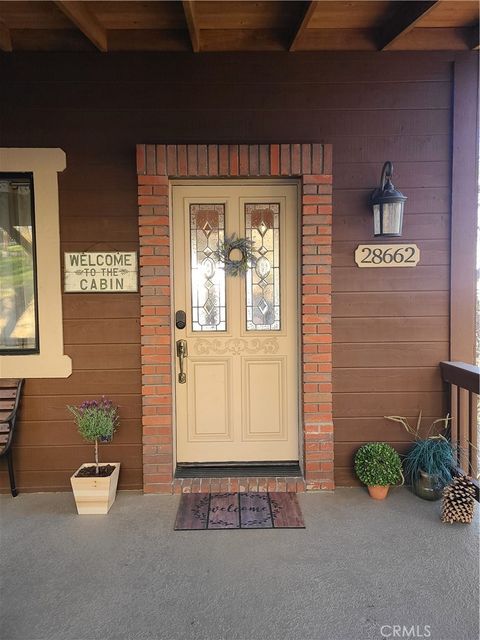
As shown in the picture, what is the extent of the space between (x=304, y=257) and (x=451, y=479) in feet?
5.56

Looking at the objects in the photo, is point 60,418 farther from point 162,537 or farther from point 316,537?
point 316,537

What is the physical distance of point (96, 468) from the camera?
9.18 ft

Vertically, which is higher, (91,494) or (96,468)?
(96,468)

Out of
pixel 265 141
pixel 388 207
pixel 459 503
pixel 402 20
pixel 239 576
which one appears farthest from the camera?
pixel 265 141

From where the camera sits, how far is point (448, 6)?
102 inches

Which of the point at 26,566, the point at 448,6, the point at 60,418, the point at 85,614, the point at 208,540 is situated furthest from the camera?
the point at 60,418

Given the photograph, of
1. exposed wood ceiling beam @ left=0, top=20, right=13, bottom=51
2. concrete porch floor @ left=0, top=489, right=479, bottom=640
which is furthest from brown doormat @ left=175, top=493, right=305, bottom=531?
exposed wood ceiling beam @ left=0, top=20, right=13, bottom=51

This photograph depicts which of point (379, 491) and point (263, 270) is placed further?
point (263, 270)

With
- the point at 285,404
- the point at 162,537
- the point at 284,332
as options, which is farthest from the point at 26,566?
the point at 284,332

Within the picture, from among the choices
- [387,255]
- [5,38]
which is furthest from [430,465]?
[5,38]

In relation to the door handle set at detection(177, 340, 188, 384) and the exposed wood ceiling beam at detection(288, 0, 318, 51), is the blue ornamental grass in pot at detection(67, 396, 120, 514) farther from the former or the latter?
the exposed wood ceiling beam at detection(288, 0, 318, 51)

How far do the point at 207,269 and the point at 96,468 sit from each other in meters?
1.49

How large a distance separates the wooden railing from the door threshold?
109 centimetres

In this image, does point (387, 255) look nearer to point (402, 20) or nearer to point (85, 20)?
point (402, 20)
